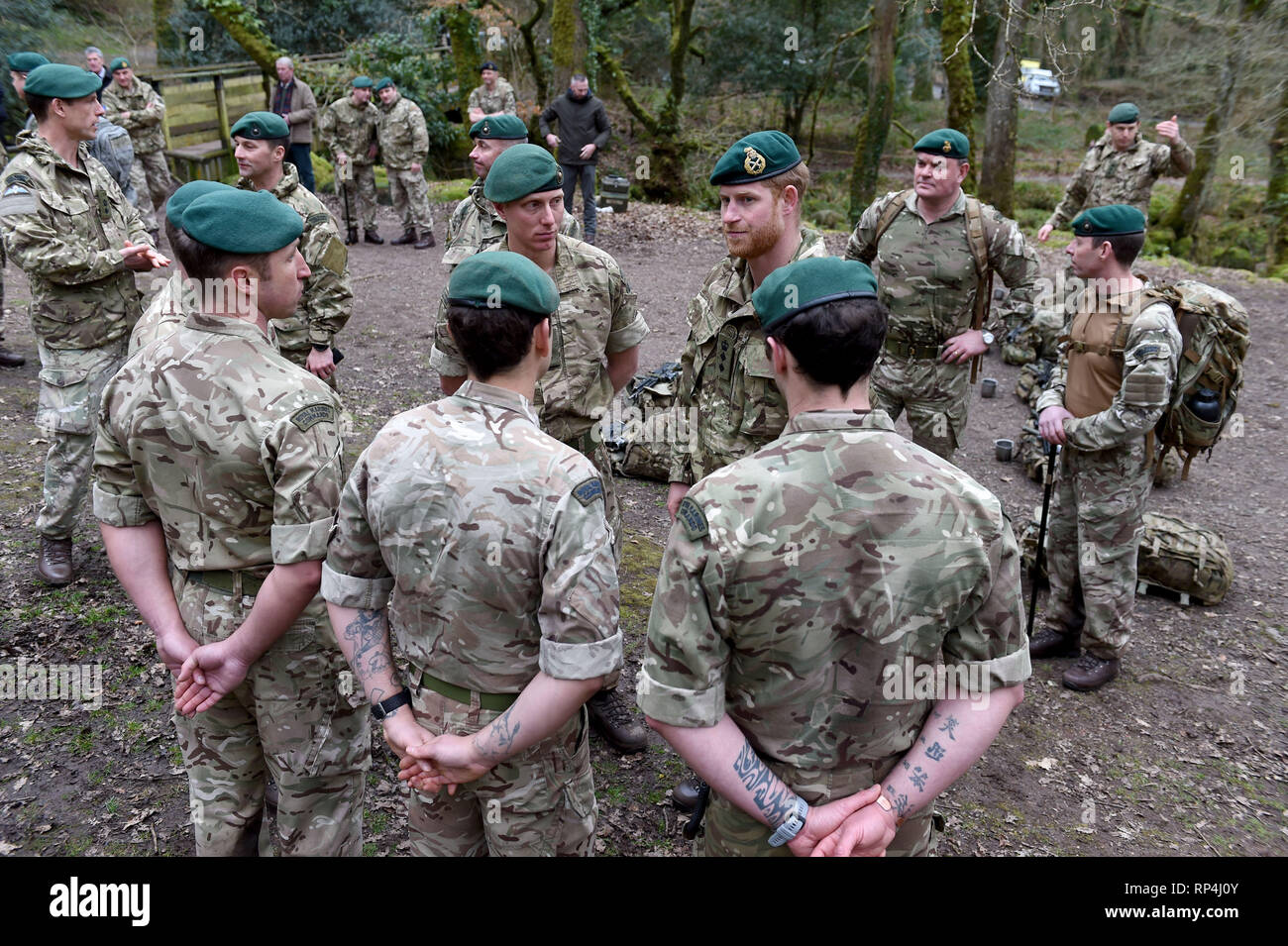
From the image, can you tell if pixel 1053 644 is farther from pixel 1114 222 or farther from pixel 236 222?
pixel 236 222

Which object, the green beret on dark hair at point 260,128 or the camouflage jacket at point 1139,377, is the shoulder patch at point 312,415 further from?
the camouflage jacket at point 1139,377

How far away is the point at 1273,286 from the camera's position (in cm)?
1238

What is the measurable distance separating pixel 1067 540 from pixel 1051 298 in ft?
19.3

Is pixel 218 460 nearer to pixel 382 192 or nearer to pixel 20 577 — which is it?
pixel 20 577

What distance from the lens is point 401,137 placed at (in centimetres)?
1245

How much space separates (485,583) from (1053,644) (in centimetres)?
394

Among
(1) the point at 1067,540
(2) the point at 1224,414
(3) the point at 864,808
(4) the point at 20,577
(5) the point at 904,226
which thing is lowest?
(4) the point at 20,577

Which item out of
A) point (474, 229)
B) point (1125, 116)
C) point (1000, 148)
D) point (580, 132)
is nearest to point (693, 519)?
point (474, 229)

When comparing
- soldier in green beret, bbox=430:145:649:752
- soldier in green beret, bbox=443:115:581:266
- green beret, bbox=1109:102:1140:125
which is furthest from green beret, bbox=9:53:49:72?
green beret, bbox=1109:102:1140:125

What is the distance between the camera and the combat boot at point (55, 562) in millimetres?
5043

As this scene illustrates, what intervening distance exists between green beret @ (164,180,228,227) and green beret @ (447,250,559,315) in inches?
34.7

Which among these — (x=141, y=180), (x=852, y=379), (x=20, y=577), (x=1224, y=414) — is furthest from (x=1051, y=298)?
(x=141, y=180)

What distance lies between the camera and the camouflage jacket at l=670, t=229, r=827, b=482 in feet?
12.2

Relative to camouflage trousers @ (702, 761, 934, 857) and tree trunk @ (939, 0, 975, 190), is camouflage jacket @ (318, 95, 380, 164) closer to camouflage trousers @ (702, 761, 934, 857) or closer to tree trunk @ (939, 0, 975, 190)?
tree trunk @ (939, 0, 975, 190)
